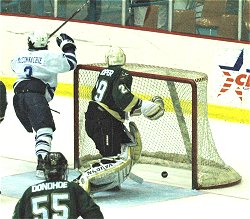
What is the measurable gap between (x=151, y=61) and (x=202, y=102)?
2382 millimetres

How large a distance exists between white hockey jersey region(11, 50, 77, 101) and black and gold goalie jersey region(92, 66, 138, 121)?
41cm

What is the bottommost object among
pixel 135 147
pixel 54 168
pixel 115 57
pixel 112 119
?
pixel 135 147

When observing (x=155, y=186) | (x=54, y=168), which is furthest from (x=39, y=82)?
(x=54, y=168)

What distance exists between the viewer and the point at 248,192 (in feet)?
27.6

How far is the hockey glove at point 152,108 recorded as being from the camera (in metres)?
8.06

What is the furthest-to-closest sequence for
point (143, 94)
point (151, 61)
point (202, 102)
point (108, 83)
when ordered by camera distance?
point (151, 61), point (143, 94), point (202, 102), point (108, 83)

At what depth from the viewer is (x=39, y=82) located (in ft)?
28.1

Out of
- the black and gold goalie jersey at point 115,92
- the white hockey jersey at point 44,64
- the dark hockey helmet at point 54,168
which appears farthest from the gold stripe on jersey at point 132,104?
the dark hockey helmet at point 54,168

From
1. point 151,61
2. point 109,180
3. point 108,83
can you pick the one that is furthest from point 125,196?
point 151,61

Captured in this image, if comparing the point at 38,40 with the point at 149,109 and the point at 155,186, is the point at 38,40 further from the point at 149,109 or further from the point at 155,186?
the point at 155,186

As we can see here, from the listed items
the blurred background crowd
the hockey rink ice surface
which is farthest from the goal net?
the blurred background crowd

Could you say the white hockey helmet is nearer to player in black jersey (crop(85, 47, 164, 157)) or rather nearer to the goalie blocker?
player in black jersey (crop(85, 47, 164, 157))

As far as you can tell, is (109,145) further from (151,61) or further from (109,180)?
(151,61)

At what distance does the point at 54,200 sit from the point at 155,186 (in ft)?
10.0
